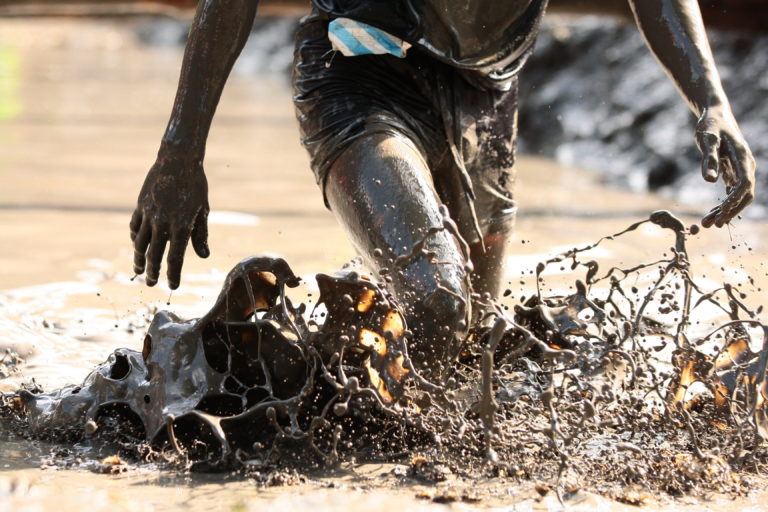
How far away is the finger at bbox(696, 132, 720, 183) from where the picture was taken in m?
2.98

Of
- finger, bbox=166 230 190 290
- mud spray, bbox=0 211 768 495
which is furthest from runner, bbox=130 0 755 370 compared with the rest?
mud spray, bbox=0 211 768 495

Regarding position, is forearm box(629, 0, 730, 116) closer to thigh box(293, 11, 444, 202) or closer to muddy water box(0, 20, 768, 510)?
muddy water box(0, 20, 768, 510)

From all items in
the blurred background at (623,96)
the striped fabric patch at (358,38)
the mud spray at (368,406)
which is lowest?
the mud spray at (368,406)

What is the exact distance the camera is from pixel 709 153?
3037 mm

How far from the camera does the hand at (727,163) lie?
3064 mm

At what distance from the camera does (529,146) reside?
10.1 m

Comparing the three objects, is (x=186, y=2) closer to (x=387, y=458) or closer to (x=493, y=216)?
(x=493, y=216)

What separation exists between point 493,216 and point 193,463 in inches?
62.2

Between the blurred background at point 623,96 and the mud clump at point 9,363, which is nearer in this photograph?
the mud clump at point 9,363

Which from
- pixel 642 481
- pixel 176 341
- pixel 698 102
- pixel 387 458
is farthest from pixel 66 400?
pixel 698 102

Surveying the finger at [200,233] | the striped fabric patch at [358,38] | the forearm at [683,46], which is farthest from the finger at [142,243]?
the forearm at [683,46]

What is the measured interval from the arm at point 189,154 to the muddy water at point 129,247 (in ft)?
2.03

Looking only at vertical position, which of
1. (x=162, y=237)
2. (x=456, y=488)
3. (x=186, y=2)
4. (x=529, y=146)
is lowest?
(x=456, y=488)

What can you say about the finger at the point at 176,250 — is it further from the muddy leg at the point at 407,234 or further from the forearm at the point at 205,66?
the muddy leg at the point at 407,234
